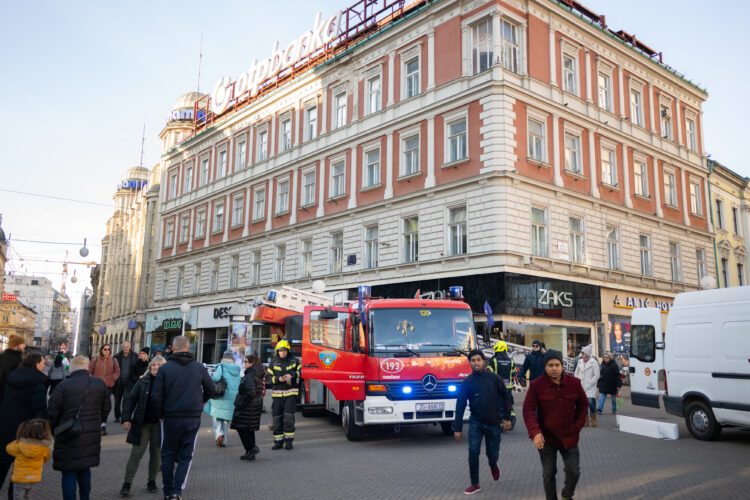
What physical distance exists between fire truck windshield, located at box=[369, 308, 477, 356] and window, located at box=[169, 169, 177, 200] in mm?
39155

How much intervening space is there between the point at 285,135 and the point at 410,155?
1103cm

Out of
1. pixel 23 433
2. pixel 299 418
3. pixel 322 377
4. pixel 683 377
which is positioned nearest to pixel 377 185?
pixel 299 418

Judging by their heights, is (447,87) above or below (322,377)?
above

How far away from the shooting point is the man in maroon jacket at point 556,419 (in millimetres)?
6426

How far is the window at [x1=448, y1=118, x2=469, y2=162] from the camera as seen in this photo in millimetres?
25578

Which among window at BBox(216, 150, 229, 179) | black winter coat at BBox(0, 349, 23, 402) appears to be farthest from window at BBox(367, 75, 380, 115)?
black winter coat at BBox(0, 349, 23, 402)

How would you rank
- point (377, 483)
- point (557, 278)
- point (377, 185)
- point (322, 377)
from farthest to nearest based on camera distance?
point (377, 185) → point (557, 278) → point (322, 377) → point (377, 483)

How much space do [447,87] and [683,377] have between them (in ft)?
57.0

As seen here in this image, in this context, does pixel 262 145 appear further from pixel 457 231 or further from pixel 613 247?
pixel 613 247

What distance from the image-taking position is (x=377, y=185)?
29.1 meters

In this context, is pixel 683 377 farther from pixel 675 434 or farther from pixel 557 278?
pixel 557 278

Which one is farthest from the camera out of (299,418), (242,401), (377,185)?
(377,185)

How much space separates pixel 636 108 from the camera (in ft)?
104

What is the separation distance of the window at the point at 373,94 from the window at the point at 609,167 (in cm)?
1119
